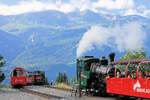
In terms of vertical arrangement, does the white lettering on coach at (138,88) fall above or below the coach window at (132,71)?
below

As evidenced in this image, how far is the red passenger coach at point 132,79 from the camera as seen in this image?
1319cm

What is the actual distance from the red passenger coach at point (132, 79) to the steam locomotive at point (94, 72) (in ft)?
5.62

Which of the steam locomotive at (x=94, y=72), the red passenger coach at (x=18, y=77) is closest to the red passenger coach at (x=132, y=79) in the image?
the steam locomotive at (x=94, y=72)

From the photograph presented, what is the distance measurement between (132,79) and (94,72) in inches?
229

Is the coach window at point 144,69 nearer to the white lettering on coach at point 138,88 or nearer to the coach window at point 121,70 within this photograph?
the white lettering on coach at point 138,88

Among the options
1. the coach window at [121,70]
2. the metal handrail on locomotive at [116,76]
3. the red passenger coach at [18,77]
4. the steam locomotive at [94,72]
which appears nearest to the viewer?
the metal handrail on locomotive at [116,76]

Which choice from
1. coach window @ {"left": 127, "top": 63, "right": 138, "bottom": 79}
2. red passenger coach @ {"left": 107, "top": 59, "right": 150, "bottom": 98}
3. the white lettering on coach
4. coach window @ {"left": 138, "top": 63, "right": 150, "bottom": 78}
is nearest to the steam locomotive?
red passenger coach @ {"left": 107, "top": 59, "right": 150, "bottom": 98}

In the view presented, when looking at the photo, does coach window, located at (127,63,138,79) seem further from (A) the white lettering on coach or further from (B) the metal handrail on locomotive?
(A) the white lettering on coach

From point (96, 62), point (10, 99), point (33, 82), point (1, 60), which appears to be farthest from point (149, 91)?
point (33, 82)

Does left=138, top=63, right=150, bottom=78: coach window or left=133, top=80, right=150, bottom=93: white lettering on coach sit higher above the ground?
left=138, top=63, right=150, bottom=78: coach window

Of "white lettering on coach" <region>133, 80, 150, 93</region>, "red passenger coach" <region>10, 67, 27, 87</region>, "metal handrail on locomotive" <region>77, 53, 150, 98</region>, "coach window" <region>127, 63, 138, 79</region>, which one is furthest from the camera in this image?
"red passenger coach" <region>10, 67, 27, 87</region>

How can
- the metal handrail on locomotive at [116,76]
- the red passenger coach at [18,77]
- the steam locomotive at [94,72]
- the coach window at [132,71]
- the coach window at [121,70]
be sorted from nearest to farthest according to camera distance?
the metal handrail on locomotive at [116,76], the coach window at [132,71], the coach window at [121,70], the steam locomotive at [94,72], the red passenger coach at [18,77]

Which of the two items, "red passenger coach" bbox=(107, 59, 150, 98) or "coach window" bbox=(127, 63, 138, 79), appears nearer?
"red passenger coach" bbox=(107, 59, 150, 98)

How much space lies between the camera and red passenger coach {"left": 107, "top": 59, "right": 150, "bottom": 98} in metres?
13.2
